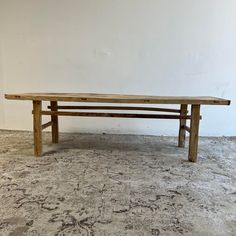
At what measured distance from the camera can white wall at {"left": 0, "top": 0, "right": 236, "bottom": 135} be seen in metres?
3.17

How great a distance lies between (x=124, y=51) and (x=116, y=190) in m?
1.99

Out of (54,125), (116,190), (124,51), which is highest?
(124,51)

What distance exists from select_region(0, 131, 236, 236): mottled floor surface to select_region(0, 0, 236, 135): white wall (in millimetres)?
796

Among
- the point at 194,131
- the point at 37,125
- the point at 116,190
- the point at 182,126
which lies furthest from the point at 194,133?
the point at 37,125

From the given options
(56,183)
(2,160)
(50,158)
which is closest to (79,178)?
(56,183)

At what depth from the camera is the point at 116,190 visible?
1.72 metres

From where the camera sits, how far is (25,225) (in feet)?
4.27

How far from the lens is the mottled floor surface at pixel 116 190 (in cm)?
132

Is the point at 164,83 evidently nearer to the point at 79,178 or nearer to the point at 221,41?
the point at 221,41

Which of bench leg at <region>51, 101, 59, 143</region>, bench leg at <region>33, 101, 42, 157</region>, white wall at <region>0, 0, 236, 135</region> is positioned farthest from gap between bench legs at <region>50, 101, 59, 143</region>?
white wall at <region>0, 0, 236, 135</region>

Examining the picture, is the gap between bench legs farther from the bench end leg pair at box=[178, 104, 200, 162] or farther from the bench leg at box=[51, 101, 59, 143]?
the bench end leg pair at box=[178, 104, 200, 162]

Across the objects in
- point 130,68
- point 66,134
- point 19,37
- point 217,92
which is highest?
point 19,37

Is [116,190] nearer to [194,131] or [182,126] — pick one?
[194,131]

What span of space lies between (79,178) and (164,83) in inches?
71.4
